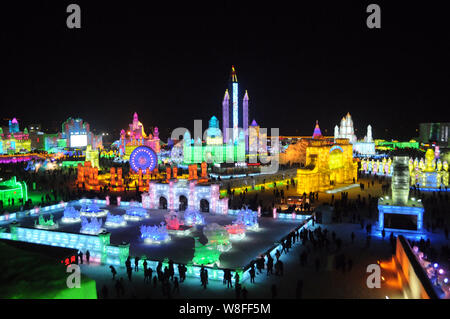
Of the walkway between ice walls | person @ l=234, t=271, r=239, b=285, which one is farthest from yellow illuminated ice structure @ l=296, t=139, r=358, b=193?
person @ l=234, t=271, r=239, b=285

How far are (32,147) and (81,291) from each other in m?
87.2

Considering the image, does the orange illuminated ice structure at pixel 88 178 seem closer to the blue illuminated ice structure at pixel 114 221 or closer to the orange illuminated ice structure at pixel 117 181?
the orange illuminated ice structure at pixel 117 181

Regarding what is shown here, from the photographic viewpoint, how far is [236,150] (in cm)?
5431

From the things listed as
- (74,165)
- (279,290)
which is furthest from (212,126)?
(279,290)

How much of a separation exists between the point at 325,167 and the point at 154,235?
1855 cm

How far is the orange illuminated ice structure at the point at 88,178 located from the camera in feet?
107

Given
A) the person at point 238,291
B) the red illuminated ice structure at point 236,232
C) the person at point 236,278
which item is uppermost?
the red illuminated ice structure at point 236,232

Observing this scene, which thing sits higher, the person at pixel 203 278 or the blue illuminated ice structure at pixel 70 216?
the blue illuminated ice structure at pixel 70 216

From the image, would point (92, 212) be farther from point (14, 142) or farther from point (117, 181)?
point (14, 142)

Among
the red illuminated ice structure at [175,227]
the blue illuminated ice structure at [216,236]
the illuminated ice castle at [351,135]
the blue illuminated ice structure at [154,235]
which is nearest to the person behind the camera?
the blue illuminated ice structure at [216,236]

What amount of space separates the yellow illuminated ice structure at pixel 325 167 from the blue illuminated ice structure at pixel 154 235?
14685mm

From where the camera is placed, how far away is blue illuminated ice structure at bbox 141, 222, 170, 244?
1673 cm

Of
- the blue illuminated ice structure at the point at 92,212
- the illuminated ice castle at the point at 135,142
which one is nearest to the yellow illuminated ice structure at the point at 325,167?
the blue illuminated ice structure at the point at 92,212

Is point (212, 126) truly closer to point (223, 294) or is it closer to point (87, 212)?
point (87, 212)
